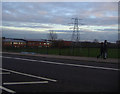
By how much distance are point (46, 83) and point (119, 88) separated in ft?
9.28

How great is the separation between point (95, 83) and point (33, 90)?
254cm

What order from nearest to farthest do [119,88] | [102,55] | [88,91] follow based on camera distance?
[88,91] → [119,88] → [102,55]

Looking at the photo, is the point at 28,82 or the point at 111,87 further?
the point at 28,82

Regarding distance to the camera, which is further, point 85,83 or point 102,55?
point 102,55

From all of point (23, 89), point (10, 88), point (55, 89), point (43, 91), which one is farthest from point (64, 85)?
point (10, 88)

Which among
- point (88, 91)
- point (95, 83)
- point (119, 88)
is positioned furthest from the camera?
point (95, 83)

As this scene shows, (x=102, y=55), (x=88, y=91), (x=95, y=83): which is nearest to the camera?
(x=88, y=91)

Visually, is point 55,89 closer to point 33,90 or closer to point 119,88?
point 33,90

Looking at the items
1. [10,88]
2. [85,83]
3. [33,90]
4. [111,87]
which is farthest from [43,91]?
[111,87]

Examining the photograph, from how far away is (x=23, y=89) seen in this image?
5680mm

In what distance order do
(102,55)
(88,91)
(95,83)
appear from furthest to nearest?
(102,55), (95,83), (88,91)

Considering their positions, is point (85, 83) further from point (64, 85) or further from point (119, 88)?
point (119, 88)

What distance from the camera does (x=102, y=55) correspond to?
636 inches

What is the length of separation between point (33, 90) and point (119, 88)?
3.14m
